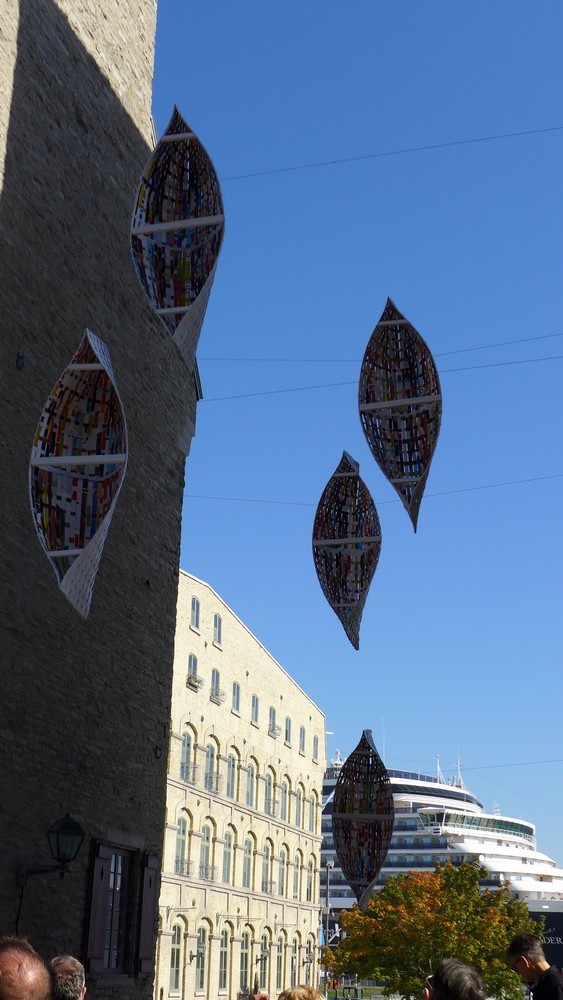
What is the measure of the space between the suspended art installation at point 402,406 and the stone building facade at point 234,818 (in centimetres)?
2610

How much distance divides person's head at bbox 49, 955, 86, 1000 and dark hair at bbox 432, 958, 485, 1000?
1.56 m

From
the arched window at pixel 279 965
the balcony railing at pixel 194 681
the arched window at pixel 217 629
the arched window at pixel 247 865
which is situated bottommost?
the arched window at pixel 279 965

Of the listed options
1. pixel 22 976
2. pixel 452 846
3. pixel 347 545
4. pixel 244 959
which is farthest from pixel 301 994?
pixel 452 846

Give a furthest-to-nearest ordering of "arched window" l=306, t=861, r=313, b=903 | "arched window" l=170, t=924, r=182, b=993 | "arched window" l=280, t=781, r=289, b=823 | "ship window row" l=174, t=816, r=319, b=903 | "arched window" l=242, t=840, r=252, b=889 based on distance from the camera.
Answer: "arched window" l=306, t=861, r=313, b=903 → "arched window" l=280, t=781, r=289, b=823 → "arched window" l=242, t=840, r=252, b=889 → "ship window row" l=174, t=816, r=319, b=903 → "arched window" l=170, t=924, r=182, b=993

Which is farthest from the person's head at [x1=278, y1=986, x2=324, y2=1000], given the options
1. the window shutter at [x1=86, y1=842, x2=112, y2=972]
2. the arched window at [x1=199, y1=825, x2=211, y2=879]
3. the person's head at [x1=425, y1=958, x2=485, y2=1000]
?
the arched window at [x1=199, y1=825, x2=211, y2=879]

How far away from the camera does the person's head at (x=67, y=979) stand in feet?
15.6

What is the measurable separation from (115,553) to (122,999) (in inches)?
217

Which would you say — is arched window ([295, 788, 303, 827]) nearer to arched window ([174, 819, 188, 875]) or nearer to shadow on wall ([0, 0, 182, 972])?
arched window ([174, 819, 188, 875])

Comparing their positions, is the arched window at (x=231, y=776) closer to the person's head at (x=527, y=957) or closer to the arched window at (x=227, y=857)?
the arched window at (x=227, y=857)

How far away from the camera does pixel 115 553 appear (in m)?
14.9

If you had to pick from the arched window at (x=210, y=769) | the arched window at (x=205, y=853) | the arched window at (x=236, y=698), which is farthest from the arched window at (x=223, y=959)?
the arched window at (x=236, y=698)

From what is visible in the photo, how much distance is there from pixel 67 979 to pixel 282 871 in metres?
45.7

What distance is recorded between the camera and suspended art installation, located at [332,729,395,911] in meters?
15.7

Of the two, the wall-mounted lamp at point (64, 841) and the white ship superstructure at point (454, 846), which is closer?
the wall-mounted lamp at point (64, 841)
